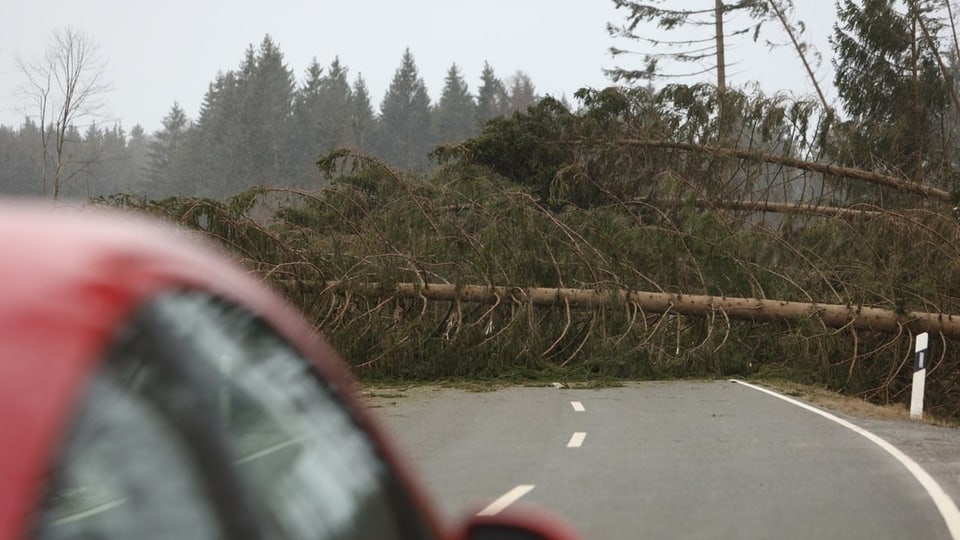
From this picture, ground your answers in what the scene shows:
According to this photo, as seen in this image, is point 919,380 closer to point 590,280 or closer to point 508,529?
point 590,280

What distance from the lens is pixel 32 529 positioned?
0.93 m

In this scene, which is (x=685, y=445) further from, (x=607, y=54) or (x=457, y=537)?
(x=607, y=54)

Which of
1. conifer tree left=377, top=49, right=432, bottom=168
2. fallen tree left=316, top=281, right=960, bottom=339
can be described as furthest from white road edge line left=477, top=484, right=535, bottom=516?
conifer tree left=377, top=49, right=432, bottom=168

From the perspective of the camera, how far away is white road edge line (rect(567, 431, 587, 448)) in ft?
34.7

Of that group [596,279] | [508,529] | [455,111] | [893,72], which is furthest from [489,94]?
[508,529]

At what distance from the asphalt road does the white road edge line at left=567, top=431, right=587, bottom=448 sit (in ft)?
0.10

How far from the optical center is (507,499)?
7758mm

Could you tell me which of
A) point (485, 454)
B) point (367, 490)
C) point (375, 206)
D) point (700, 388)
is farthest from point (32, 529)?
point (375, 206)

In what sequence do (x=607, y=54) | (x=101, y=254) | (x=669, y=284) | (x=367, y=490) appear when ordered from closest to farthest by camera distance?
(x=101, y=254), (x=367, y=490), (x=669, y=284), (x=607, y=54)

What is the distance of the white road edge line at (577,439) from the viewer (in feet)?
34.7

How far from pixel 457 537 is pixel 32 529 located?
1.24 meters

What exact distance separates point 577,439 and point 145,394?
10077 millimetres

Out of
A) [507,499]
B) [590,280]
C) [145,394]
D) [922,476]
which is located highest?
[590,280]

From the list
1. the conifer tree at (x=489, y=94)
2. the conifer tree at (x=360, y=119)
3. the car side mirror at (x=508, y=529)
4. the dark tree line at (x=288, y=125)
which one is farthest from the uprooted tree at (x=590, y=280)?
the conifer tree at (x=489, y=94)
